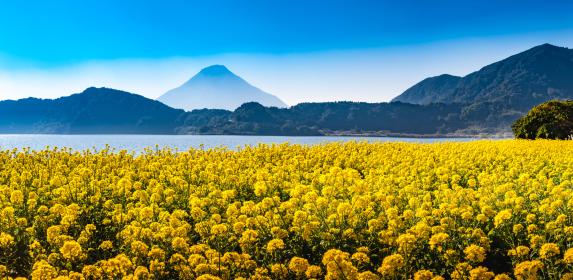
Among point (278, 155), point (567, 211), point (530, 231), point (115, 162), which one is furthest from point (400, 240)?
point (278, 155)

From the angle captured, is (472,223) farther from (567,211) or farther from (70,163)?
(70,163)

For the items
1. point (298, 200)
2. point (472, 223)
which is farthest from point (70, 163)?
point (472, 223)

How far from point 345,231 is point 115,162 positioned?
11751 mm

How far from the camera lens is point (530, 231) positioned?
328 inches

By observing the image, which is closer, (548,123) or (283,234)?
(283,234)

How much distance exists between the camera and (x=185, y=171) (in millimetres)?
14734

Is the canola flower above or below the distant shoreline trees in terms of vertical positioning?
below

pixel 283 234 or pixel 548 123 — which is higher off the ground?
pixel 548 123

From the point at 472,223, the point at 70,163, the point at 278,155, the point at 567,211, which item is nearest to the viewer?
the point at 472,223

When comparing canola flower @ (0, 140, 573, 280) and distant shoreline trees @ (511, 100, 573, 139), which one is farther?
distant shoreline trees @ (511, 100, 573, 139)

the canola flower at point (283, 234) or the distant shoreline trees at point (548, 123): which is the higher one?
the distant shoreline trees at point (548, 123)

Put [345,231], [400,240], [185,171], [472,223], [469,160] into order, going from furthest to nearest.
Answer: [469,160], [185,171], [472,223], [345,231], [400,240]

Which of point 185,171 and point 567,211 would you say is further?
point 185,171

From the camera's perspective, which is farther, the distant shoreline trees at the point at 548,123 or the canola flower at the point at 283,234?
the distant shoreline trees at the point at 548,123
